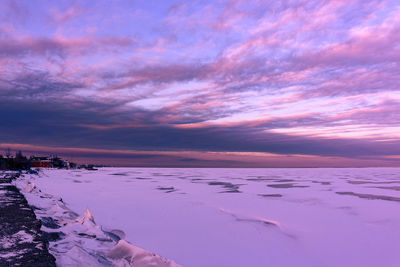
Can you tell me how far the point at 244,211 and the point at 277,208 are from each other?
1836 millimetres

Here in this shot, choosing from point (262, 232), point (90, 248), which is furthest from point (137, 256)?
point (262, 232)

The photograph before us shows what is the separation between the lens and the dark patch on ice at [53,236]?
22.2 ft

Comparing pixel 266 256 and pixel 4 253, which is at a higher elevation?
pixel 4 253

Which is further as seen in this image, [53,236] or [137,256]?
[53,236]

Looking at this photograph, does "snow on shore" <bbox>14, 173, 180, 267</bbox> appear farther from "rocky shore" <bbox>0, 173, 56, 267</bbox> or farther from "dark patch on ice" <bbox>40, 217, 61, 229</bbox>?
"rocky shore" <bbox>0, 173, 56, 267</bbox>

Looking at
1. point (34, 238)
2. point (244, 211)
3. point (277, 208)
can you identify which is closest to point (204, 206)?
point (244, 211)

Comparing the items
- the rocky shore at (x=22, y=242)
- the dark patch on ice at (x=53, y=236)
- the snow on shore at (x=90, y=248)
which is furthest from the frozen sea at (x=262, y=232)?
the rocky shore at (x=22, y=242)

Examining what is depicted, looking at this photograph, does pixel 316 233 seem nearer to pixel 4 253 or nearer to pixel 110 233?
pixel 110 233

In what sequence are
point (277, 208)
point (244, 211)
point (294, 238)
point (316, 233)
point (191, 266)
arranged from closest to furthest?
1. point (191, 266)
2. point (294, 238)
3. point (316, 233)
4. point (244, 211)
5. point (277, 208)

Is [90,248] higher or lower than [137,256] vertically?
lower

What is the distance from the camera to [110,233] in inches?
334

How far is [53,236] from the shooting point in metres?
7.07

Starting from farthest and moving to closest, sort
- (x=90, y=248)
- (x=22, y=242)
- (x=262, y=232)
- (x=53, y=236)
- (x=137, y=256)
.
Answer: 1. (x=262, y=232)
2. (x=53, y=236)
3. (x=90, y=248)
4. (x=22, y=242)
5. (x=137, y=256)

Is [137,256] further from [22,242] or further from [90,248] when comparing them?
[22,242]
